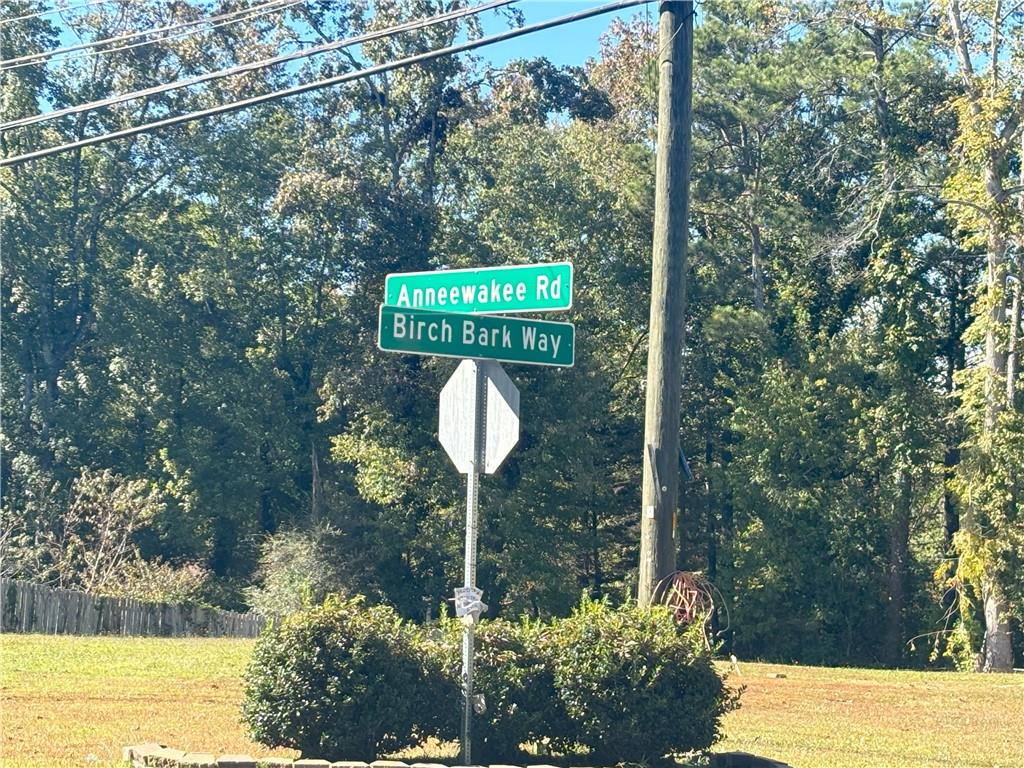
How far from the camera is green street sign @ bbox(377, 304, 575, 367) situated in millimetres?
10047

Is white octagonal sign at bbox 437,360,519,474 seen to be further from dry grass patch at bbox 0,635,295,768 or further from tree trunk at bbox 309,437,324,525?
tree trunk at bbox 309,437,324,525

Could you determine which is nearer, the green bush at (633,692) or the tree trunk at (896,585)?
the green bush at (633,692)

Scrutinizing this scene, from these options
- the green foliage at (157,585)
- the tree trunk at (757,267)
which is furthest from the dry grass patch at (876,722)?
the tree trunk at (757,267)

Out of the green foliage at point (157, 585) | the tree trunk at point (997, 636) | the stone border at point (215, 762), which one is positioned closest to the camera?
the stone border at point (215, 762)

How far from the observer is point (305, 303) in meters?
45.0

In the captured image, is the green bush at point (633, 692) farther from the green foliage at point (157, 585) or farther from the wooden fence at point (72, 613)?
the green foliage at point (157, 585)

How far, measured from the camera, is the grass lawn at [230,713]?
460 inches

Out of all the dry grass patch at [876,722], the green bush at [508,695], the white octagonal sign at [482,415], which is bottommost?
the dry grass patch at [876,722]

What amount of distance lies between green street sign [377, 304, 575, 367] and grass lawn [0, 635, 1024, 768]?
318cm

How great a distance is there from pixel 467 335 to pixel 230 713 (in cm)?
541

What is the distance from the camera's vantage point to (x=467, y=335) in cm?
1016

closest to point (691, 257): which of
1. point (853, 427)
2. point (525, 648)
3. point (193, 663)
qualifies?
point (853, 427)

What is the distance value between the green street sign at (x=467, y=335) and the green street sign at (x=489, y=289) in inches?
4.8

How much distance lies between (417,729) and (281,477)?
3513cm
